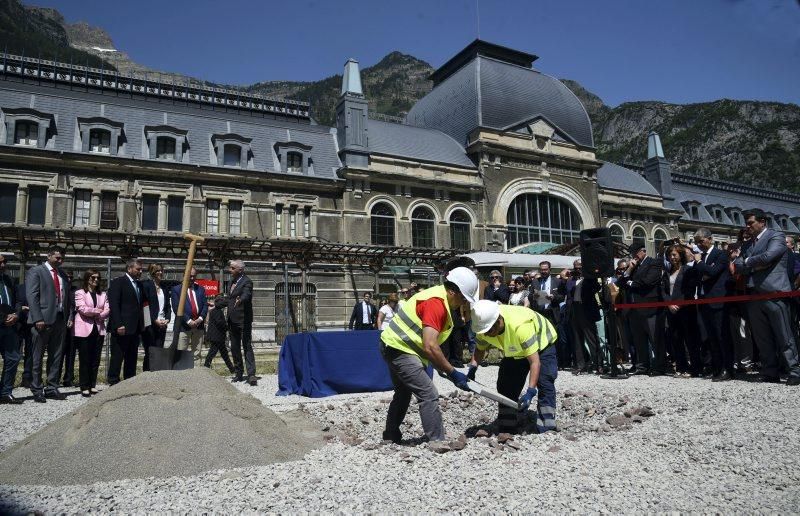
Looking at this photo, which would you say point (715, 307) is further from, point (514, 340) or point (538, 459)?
point (538, 459)

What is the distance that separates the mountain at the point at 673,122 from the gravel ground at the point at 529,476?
188 ft

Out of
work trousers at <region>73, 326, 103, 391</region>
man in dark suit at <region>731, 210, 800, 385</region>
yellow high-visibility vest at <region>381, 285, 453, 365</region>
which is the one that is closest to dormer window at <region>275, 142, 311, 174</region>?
work trousers at <region>73, 326, 103, 391</region>

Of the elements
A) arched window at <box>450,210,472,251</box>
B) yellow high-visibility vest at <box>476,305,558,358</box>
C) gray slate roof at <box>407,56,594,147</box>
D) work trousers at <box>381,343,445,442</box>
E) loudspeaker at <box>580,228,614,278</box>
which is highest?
gray slate roof at <box>407,56,594,147</box>

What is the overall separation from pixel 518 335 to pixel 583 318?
20.7 ft

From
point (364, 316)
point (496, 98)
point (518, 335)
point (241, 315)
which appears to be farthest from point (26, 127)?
point (518, 335)

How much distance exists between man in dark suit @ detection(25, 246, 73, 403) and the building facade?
10.7 metres

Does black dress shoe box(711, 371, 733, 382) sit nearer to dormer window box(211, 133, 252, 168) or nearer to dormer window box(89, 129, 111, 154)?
dormer window box(211, 133, 252, 168)

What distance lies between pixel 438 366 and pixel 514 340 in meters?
1.07

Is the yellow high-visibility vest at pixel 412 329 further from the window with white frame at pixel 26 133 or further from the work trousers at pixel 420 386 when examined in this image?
the window with white frame at pixel 26 133

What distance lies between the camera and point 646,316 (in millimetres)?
10312

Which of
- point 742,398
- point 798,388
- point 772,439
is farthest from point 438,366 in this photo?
point 798,388

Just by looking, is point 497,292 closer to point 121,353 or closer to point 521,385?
point 521,385

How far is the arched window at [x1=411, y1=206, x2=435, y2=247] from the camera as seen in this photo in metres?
30.6

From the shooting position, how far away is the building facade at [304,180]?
79.6 ft
